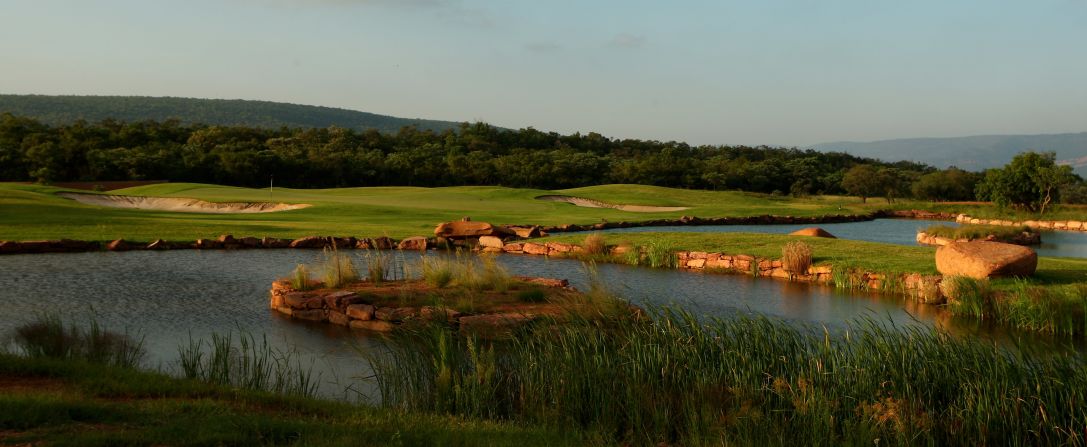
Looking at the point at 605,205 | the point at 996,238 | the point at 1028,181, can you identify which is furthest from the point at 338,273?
the point at 1028,181

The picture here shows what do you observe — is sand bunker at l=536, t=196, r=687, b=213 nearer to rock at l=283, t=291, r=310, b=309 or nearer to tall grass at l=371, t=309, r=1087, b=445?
rock at l=283, t=291, r=310, b=309

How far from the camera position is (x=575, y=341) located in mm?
9727

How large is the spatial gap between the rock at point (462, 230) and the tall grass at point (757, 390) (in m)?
20.5

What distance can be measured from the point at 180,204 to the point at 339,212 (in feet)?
38.3

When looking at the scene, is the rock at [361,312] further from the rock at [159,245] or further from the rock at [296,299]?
the rock at [159,245]

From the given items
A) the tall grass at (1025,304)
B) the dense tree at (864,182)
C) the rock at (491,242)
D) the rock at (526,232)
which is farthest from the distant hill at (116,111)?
the tall grass at (1025,304)

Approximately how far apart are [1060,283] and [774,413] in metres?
12.9

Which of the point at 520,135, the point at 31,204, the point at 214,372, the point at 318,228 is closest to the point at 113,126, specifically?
the point at 520,135

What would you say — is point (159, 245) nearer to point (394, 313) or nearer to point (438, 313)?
point (394, 313)

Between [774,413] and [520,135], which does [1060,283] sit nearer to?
[774,413]

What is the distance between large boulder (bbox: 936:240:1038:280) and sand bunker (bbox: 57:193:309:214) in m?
31.9

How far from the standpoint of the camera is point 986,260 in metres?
18.0

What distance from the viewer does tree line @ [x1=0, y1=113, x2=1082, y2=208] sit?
68.8 m

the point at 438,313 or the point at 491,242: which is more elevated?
the point at 438,313
